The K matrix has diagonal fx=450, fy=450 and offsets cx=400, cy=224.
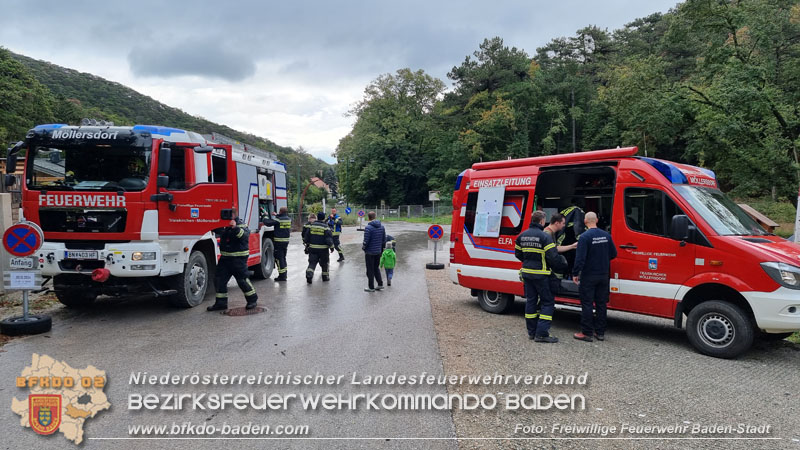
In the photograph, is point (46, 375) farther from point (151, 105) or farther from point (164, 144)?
point (151, 105)

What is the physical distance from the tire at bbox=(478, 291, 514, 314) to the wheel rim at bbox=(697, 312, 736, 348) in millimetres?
2982

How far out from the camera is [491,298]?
27.2 feet

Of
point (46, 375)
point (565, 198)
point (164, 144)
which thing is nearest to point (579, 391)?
point (565, 198)

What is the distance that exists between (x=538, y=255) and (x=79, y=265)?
7.19 meters

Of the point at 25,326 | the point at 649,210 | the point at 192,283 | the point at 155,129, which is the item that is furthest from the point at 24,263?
the point at 649,210

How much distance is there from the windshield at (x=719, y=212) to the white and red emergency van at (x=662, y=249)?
2 centimetres

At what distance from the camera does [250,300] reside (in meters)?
8.18

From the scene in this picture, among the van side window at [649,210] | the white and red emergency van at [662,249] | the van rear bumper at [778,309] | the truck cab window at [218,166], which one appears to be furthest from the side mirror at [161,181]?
the van rear bumper at [778,309]

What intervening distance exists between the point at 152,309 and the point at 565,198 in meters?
8.19

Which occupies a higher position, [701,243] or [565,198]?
[565,198]

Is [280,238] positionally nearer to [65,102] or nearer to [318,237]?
[318,237]

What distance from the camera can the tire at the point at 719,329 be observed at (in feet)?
17.7

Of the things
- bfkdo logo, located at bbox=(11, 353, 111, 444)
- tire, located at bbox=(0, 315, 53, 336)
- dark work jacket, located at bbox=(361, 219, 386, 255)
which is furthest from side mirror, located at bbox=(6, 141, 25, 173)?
dark work jacket, located at bbox=(361, 219, 386, 255)

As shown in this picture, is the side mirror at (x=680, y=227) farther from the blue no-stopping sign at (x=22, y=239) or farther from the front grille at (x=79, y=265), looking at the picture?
the blue no-stopping sign at (x=22, y=239)
